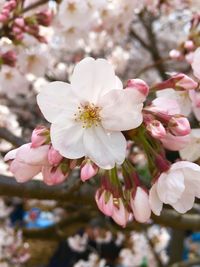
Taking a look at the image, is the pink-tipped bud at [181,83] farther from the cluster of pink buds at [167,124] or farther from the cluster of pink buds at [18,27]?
the cluster of pink buds at [18,27]

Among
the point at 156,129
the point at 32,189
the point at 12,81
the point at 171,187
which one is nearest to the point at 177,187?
the point at 171,187

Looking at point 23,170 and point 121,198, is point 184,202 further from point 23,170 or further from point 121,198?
point 23,170

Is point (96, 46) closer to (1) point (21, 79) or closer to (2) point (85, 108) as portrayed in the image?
(1) point (21, 79)

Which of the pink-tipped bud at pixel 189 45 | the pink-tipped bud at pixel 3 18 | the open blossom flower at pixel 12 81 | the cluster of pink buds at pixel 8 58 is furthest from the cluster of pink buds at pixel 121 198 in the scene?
the open blossom flower at pixel 12 81

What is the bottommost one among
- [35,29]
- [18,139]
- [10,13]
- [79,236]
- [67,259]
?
[67,259]

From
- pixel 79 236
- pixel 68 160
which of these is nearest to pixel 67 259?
pixel 79 236

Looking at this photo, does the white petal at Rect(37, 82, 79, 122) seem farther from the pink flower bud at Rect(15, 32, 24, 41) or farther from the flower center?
the pink flower bud at Rect(15, 32, 24, 41)
